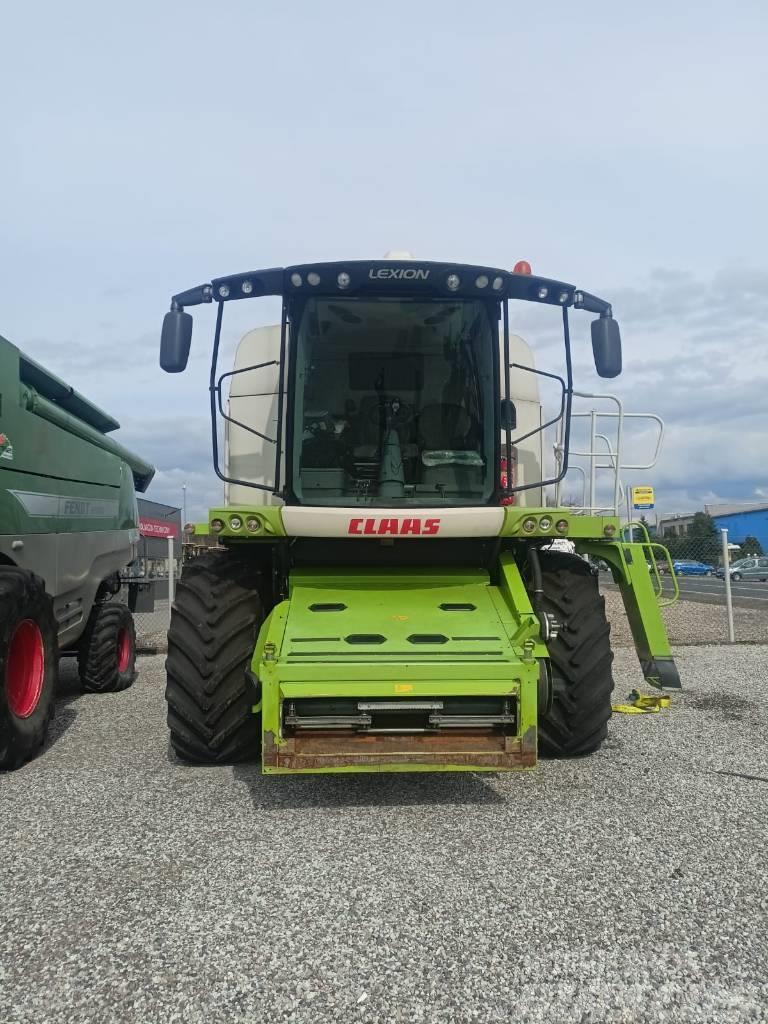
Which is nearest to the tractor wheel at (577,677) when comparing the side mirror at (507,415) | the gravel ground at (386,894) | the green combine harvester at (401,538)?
the green combine harvester at (401,538)

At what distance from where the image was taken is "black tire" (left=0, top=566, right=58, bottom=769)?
4387 mm

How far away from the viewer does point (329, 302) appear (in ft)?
15.3

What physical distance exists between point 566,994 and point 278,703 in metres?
1.77

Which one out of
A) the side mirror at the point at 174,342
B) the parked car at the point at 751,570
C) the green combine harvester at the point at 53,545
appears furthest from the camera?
the parked car at the point at 751,570

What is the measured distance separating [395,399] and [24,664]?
2795 millimetres

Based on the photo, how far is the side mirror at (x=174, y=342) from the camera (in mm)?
4500

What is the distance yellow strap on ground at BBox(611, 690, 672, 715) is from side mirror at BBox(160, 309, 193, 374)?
3951 millimetres

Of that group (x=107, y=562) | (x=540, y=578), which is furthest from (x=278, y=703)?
(x=107, y=562)

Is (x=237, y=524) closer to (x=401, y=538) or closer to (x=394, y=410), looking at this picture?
(x=401, y=538)

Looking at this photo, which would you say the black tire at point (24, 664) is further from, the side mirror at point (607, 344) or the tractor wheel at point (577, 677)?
the side mirror at point (607, 344)

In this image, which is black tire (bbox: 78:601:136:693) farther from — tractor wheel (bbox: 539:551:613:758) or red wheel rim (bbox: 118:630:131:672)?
tractor wheel (bbox: 539:551:613:758)

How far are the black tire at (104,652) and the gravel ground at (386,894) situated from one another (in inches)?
103

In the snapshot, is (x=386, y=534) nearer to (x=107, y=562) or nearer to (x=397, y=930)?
(x=397, y=930)

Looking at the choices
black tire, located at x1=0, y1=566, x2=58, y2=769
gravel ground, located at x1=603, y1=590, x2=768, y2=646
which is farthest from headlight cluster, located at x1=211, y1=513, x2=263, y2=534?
gravel ground, located at x1=603, y1=590, x2=768, y2=646
